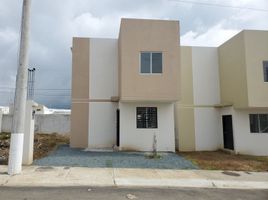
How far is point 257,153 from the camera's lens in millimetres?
15719

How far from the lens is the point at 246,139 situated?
51.9 feet

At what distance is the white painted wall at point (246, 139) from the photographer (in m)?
15.7

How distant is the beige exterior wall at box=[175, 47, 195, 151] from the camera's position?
17094mm

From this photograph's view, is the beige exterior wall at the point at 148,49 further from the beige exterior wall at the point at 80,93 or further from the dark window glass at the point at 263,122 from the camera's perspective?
the dark window glass at the point at 263,122

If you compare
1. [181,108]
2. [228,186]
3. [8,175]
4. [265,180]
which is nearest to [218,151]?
[181,108]

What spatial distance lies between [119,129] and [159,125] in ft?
8.34

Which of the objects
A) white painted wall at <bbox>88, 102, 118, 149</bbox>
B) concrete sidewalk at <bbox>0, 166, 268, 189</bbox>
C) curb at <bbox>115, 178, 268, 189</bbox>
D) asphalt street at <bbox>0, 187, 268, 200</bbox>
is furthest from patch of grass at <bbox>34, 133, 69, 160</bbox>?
curb at <bbox>115, 178, 268, 189</bbox>

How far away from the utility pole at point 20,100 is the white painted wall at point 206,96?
11.9m

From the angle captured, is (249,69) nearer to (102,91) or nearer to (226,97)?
(226,97)

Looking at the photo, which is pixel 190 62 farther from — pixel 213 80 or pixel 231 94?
pixel 231 94

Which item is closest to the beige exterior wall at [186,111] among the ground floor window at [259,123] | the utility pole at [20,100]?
the ground floor window at [259,123]

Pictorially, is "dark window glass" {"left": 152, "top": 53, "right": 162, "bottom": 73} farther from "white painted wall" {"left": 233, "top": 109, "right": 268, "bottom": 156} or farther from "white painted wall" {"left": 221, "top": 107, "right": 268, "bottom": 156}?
"white painted wall" {"left": 233, "top": 109, "right": 268, "bottom": 156}

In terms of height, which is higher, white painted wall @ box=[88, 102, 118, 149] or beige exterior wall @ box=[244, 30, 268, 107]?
beige exterior wall @ box=[244, 30, 268, 107]

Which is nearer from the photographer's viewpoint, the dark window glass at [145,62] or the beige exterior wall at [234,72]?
the dark window glass at [145,62]
